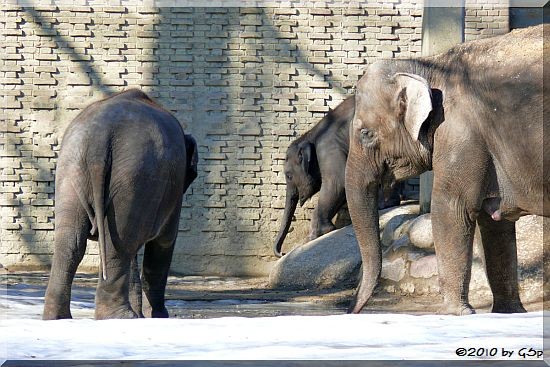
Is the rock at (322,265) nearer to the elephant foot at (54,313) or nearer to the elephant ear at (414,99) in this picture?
the elephant ear at (414,99)

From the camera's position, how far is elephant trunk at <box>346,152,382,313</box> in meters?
7.30

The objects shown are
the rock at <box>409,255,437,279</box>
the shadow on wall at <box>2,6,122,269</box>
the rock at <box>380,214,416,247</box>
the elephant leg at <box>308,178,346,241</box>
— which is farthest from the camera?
the shadow on wall at <box>2,6,122,269</box>

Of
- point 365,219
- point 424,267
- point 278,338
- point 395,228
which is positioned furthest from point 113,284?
point 395,228

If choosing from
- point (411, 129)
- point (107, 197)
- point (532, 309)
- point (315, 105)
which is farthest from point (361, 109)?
point (315, 105)

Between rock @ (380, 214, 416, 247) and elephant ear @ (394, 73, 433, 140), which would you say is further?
rock @ (380, 214, 416, 247)

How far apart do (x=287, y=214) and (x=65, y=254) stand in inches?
270

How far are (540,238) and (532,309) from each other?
86 cm

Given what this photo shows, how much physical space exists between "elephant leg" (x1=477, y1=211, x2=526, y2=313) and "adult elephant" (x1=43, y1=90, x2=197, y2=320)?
2.15 meters

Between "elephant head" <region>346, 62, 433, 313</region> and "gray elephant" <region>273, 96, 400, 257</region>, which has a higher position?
"elephant head" <region>346, 62, 433, 313</region>

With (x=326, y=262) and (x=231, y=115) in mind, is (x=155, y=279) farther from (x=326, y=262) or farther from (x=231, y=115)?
(x=231, y=115)

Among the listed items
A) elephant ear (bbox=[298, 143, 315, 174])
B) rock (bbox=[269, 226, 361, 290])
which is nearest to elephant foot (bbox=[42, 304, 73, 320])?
rock (bbox=[269, 226, 361, 290])

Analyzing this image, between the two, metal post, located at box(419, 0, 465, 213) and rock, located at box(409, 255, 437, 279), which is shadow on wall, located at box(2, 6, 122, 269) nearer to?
metal post, located at box(419, 0, 465, 213)

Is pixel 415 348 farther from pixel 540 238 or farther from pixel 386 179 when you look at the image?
pixel 540 238

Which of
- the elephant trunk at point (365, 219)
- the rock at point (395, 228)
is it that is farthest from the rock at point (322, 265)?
the elephant trunk at point (365, 219)
